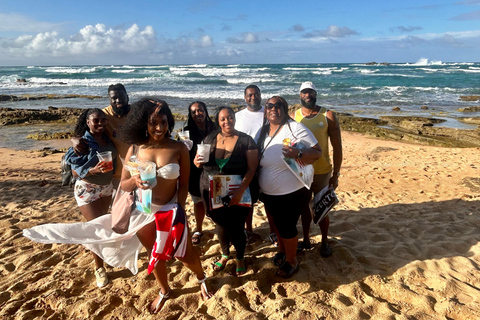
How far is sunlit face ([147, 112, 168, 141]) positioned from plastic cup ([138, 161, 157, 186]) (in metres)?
0.26

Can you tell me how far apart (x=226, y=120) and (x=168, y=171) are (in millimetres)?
780

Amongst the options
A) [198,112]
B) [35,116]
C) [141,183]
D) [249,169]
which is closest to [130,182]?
[141,183]

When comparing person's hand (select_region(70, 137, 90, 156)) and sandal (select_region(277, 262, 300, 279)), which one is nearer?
person's hand (select_region(70, 137, 90, 156))

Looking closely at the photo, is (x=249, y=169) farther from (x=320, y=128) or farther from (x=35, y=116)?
(x=35, y=116)

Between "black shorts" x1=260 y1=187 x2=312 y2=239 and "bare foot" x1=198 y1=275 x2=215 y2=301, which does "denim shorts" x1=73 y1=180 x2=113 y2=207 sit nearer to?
"bare foot" x1=198 y1=275 x2=215 y2=301

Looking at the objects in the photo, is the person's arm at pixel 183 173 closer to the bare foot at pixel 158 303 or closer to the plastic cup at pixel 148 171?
the plastic cup at pixel 148 171

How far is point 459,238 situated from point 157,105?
12.7 ft

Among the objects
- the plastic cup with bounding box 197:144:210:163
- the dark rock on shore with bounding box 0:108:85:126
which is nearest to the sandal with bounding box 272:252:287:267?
the plastic cup with bounding box 197:144:210:163

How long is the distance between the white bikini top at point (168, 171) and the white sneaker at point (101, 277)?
1.56m

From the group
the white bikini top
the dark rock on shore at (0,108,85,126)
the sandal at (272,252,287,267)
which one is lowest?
the sandal at (272,252,287,267)

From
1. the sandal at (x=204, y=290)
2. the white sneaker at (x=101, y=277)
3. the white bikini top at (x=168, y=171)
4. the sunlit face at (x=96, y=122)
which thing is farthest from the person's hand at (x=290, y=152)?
the white sneaker at (x=101, y=277)

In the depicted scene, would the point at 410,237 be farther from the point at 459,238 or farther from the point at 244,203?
the point at 244,203

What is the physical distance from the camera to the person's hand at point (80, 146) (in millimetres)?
2955

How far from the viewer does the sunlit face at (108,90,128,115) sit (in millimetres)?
3484
